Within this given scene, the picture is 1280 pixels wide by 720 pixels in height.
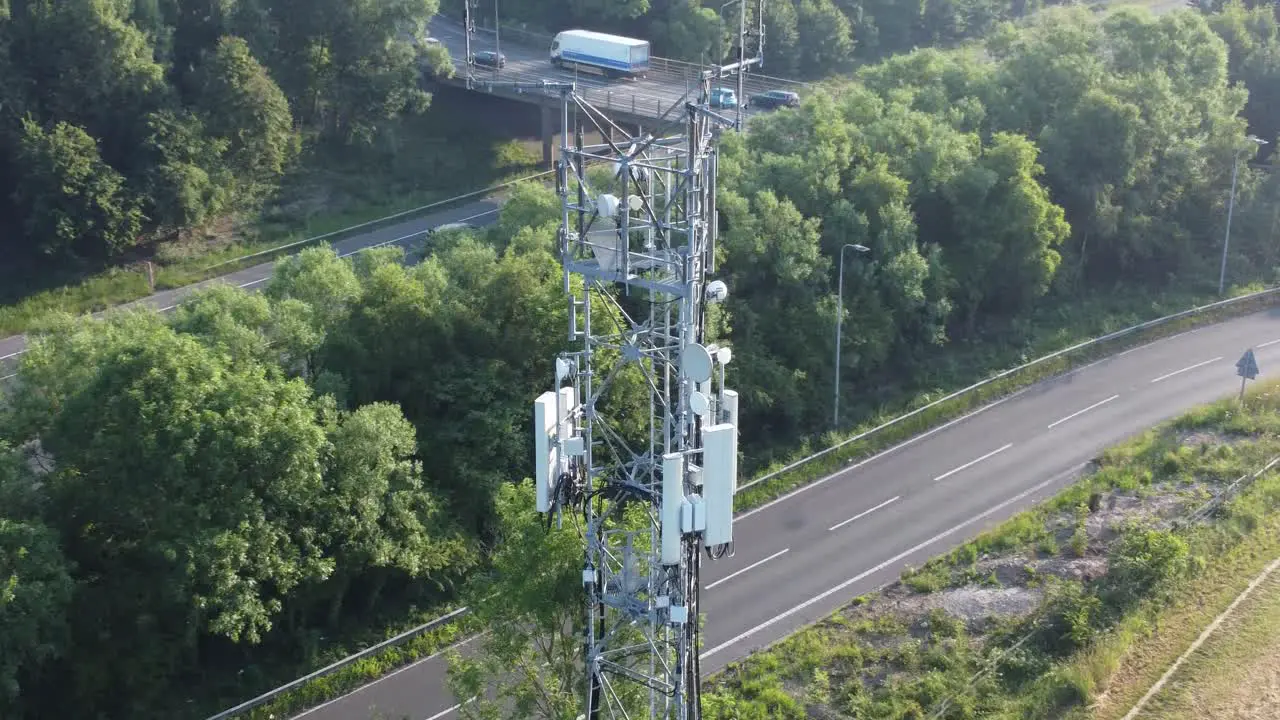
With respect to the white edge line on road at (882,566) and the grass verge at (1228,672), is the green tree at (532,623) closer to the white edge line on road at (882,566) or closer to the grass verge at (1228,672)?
the white edge line on road at (882,566)

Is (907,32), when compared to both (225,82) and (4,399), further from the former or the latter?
(4,399)

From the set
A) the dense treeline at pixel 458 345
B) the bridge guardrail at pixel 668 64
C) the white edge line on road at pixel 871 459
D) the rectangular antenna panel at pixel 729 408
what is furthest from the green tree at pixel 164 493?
the bridge guardrail at pixel 668 64

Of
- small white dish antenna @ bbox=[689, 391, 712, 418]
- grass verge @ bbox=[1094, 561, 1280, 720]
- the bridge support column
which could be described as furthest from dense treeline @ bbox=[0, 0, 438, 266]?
grass verge @ bbox=[1094, 561, 1280, 720]

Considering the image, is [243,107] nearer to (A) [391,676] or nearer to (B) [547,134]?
(B) [547,134]

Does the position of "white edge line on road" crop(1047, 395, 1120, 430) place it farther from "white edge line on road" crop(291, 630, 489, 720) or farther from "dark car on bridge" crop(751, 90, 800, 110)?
"dark car on bridge" crop(751, 90, 800, 110)

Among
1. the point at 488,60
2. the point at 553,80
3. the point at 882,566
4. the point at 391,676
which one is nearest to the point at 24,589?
the point at 391,676

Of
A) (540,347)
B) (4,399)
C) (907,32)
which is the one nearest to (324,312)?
(540,347)
